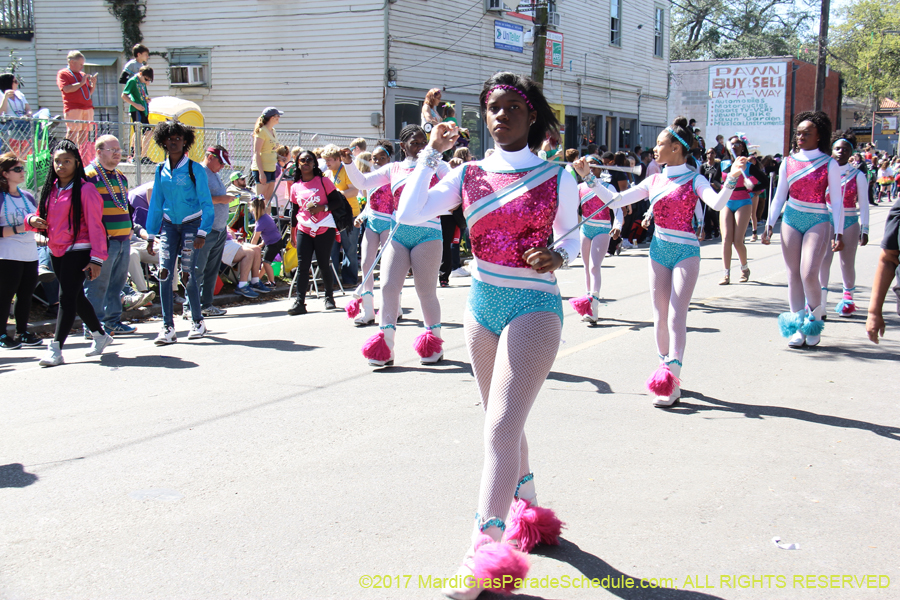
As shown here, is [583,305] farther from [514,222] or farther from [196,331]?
[514,222]

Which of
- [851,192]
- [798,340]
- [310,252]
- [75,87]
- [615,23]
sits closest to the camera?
[798,340]

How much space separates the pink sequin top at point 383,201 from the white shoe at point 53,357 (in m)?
3.36

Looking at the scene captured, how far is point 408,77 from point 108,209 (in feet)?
44.0

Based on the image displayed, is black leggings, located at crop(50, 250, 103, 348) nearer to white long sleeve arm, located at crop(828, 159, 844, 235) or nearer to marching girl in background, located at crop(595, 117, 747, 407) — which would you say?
marching girl in background, located at crop(595, 117, 747, 407)

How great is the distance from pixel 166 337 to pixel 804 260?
21.3 ft

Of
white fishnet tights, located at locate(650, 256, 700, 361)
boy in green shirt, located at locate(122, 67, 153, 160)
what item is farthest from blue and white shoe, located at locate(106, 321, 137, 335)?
boy in green shirt, located at locate(122, 67, 153, 160)

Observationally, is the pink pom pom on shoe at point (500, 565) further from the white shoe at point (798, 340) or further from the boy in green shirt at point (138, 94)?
the boy in green shirt at point (138, 94)

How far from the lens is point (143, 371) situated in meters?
7.23

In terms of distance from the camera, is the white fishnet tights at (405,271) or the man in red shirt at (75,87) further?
the man in red shirt at (75,87)

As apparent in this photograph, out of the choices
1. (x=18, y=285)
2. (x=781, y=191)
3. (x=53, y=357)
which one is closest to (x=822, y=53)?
(x=781, y=191)

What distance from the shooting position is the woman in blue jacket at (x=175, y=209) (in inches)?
324

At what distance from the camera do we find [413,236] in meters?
7.12

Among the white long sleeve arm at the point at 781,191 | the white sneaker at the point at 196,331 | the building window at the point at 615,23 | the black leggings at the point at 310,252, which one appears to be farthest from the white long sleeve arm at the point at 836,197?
the building window at the point at 615,23

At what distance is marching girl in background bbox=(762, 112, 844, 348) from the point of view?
780 cm
